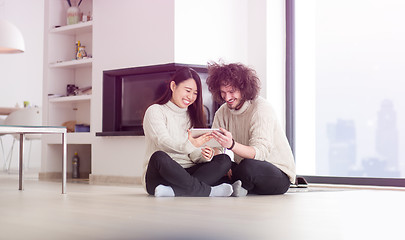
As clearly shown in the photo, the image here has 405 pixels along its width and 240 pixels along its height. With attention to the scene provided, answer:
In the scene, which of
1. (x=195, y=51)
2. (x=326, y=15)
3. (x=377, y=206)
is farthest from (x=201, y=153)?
(x=326, y=15)

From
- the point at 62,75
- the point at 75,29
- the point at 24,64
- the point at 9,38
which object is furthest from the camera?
the point at 24,64

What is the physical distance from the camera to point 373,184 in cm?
541

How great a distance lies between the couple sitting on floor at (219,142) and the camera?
3625 millimetres

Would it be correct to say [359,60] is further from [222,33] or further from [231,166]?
[231,166]

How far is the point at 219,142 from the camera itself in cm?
353

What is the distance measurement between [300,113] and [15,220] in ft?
13.4

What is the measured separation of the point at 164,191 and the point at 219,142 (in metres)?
0.46

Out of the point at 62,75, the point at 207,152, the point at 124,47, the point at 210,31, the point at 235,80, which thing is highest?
the point at 210,31

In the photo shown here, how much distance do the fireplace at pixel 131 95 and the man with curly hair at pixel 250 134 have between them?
64.4 inches

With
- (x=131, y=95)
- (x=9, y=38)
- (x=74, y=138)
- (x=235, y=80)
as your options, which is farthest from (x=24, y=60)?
(x=235, y=80)

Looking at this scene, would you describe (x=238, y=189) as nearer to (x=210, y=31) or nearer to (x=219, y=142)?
(x=219, y=142)

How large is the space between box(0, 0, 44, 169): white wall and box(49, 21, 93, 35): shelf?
3076 mm

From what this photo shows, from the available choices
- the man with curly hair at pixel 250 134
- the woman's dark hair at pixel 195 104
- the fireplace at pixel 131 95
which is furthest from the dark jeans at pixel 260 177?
the fireplace at pixel 131 95

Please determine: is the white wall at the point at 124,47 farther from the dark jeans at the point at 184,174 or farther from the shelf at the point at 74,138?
the dark jeans at the point at 184,174
